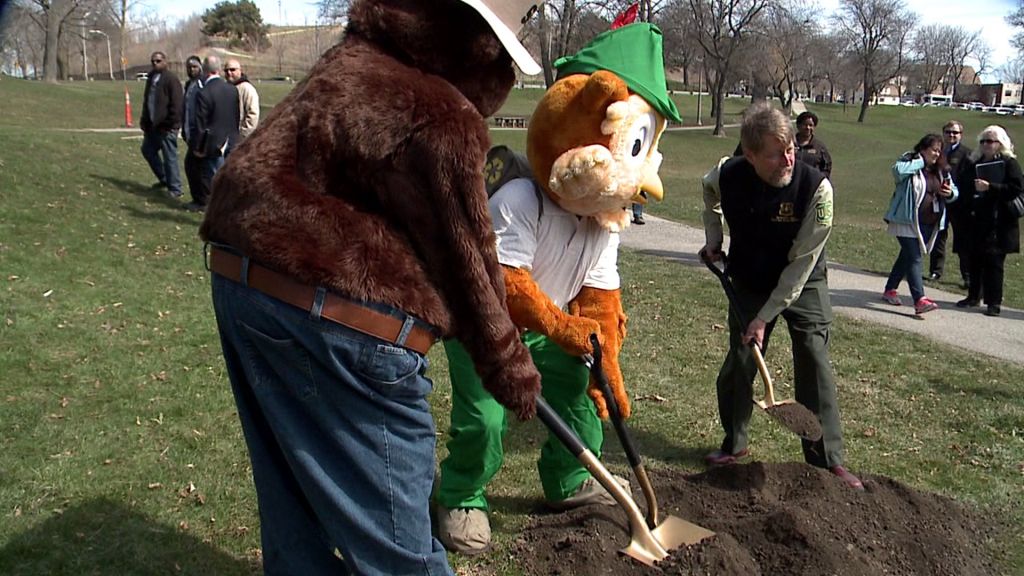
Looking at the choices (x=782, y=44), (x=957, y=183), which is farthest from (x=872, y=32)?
(x=957, y=183)

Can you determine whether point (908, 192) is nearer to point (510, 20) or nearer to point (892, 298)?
point (892, 298)

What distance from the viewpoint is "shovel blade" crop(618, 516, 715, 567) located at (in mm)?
3406


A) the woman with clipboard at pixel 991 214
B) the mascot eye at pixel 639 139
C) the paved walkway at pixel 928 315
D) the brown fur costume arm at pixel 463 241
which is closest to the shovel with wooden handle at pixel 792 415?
the mascot eye at pixel 639 139

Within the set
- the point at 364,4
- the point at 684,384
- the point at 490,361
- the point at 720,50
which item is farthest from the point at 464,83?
the point at 720,50

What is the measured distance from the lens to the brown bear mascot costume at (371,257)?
206cm

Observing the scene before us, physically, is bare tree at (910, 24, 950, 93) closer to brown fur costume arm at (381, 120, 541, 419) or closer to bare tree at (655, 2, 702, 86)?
bare tree at (655, 2, 702, 86)

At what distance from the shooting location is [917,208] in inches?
357

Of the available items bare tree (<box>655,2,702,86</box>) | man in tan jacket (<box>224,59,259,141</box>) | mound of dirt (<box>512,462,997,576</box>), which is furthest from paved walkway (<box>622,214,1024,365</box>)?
bare tree (<box>655,2,702,86</box>)

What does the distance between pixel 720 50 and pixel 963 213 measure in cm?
3737

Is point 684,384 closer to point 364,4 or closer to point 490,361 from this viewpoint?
point 490,361

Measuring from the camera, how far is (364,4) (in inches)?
88.2

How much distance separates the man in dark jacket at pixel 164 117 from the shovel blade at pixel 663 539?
9839mm

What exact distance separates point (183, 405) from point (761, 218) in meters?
3.37

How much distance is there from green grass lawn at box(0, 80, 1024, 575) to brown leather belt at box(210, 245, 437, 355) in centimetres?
169
